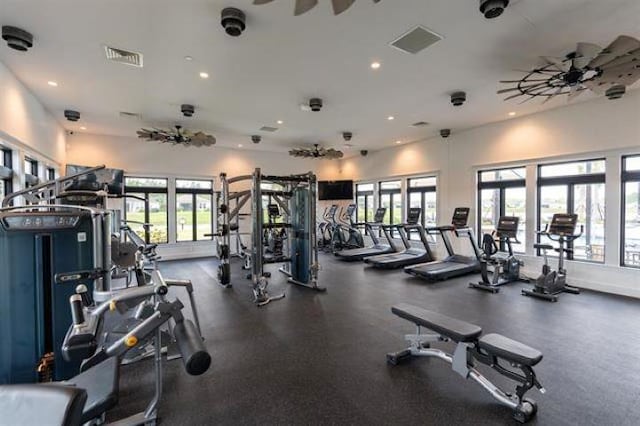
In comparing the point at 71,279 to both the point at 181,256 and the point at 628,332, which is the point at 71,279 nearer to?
the point at 628,332

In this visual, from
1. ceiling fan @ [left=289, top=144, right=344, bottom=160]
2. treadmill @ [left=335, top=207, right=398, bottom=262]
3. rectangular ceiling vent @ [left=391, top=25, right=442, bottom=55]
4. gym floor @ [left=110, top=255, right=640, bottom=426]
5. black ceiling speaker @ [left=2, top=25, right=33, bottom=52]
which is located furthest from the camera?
ceiling fan @ [left=289, top=144, right=344, bottom=160]

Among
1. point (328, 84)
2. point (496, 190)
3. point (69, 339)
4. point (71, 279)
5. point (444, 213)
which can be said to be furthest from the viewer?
point (444, 213)

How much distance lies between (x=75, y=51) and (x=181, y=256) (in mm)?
6513

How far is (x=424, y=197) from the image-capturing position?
9312 mm

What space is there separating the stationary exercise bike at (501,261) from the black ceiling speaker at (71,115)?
8.78 m

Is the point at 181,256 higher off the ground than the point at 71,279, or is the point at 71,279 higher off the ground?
the point at 71,279

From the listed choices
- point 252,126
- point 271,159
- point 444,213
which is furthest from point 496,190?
point 271,159

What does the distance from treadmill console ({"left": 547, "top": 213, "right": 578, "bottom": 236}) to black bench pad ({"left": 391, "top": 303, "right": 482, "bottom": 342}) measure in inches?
167

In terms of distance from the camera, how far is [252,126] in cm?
761

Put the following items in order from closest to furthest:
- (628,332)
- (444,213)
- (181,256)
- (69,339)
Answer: (69,339), (628,332), (444,213), (181,256)

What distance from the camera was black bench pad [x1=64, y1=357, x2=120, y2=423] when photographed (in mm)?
1627

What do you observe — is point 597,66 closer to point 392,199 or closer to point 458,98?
point 458,98

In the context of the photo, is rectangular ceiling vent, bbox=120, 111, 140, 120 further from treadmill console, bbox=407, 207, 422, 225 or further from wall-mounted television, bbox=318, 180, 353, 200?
treadmill console, bbox=407, 207, 422, 225

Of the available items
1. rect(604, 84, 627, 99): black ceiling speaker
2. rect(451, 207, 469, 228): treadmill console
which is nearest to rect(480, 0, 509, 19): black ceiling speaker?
rect(604, 84, 627, 99): black ceiling speaker
